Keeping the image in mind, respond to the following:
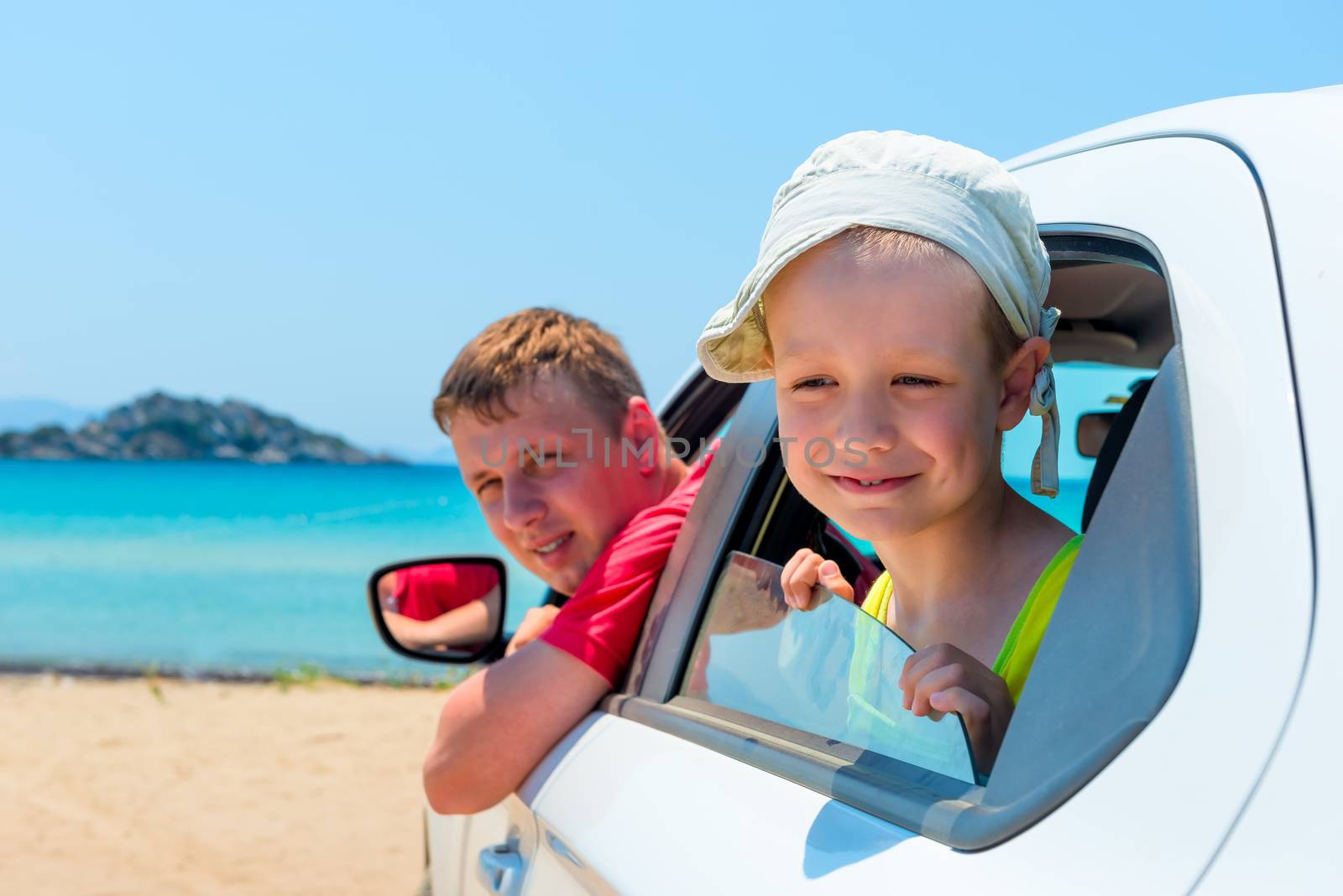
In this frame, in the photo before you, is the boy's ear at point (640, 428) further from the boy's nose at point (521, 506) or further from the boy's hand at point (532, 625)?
the boy's hand at point (532, 625)

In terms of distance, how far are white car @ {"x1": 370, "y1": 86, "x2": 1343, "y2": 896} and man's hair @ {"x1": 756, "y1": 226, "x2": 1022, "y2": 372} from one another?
11 cm

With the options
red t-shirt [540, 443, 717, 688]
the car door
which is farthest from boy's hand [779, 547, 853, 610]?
red t-shirt [540, 443, 717, 688]

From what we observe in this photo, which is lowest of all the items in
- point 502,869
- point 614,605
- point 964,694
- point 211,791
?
point 211,791

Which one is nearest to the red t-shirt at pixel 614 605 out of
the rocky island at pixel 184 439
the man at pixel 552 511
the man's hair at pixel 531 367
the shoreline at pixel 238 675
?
the man at pixel 552 511

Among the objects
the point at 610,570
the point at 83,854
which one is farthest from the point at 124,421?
the point at 610,570

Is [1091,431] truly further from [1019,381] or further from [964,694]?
[964,694]

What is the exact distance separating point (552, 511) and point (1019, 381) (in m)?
1.35

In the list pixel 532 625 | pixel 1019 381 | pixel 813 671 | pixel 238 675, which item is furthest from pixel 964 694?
pixel 238 675

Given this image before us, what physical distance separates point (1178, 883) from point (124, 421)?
85.5m

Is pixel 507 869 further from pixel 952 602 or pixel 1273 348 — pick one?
pixel 1273 348

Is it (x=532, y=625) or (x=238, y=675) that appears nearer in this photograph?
(x=532, y=625)

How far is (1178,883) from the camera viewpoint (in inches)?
28.4

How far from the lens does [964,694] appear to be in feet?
3.61

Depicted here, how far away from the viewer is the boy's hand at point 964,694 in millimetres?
1099
